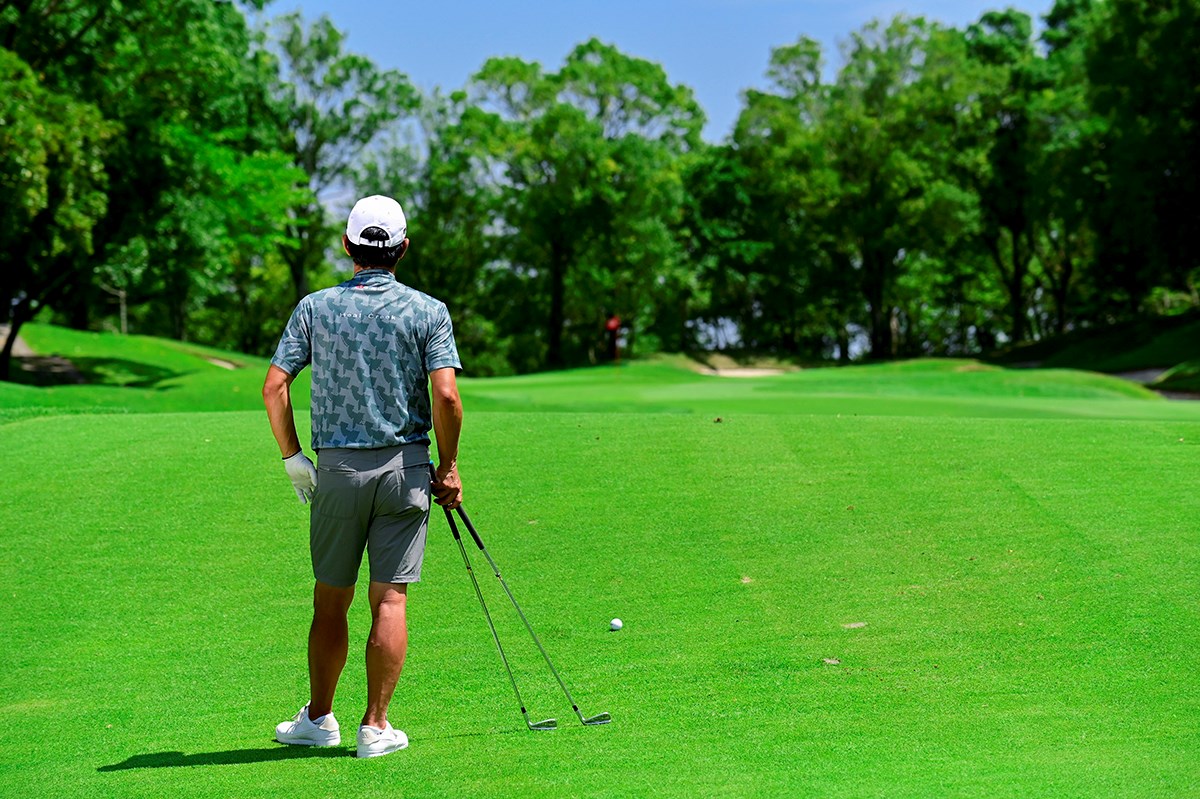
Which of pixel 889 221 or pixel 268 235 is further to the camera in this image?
pixel 889 221

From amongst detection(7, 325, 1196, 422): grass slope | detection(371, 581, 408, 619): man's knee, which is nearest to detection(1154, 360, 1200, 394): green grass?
detection(7, 325, 1196, 422): grass slope

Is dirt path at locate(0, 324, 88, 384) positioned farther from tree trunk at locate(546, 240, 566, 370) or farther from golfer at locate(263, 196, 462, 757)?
A: golfer at locate(263, 196, 462, 757)

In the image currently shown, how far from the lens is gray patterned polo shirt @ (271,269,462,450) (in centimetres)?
562

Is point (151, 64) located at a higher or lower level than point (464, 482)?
higher

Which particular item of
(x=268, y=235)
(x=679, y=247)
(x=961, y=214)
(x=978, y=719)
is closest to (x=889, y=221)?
(x=961, y=214)

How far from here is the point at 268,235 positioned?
44469mm

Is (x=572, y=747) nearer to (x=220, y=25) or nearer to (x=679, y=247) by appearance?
(x=220, y=25)

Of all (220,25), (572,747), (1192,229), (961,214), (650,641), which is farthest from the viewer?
(961,214)

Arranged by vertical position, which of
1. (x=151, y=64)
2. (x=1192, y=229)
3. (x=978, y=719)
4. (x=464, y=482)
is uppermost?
(x=151, y=64)

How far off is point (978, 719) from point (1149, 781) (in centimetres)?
118

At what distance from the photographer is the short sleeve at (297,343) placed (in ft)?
18.8

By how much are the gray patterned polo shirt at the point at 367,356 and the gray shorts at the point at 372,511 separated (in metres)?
0.08

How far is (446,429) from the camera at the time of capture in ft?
18.7

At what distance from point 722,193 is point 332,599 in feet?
196
